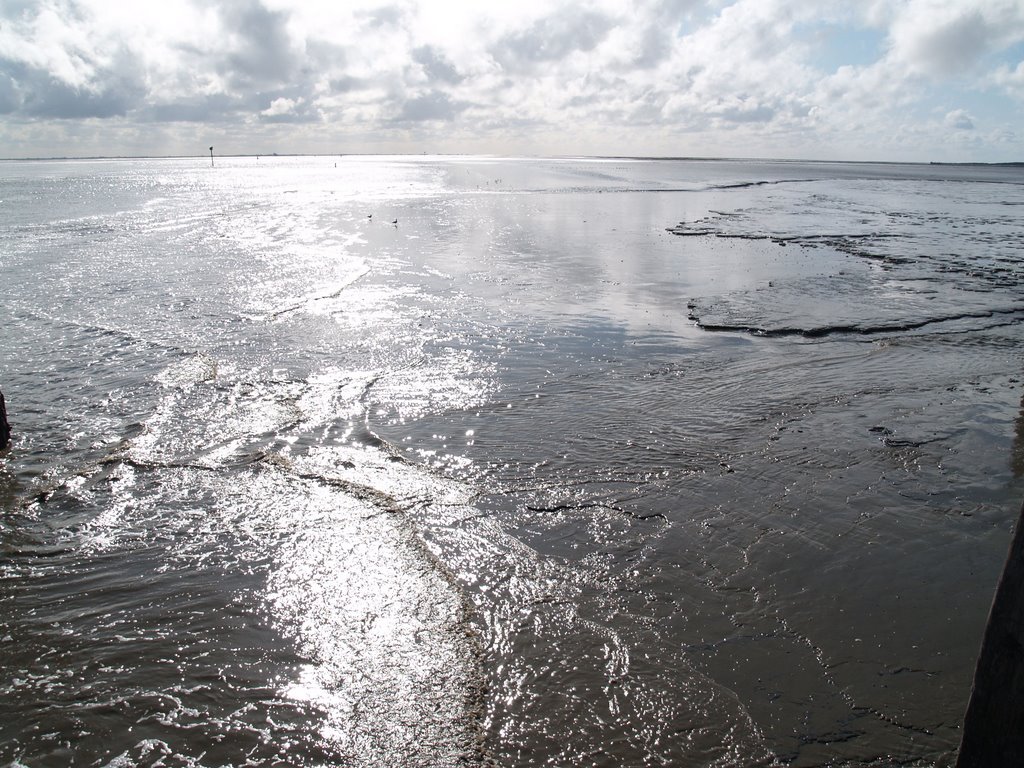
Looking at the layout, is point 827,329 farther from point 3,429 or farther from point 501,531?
point 3,429

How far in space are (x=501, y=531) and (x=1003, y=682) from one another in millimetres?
3667

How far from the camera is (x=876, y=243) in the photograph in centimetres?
2311

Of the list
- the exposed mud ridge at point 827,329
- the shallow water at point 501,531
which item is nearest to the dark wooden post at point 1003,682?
the shallow water at point 501,531

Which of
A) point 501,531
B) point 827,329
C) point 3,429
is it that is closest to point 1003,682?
point 501,531

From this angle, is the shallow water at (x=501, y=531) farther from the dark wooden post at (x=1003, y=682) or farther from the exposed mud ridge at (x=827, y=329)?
the dark wooden post at (x=1003, y=682)

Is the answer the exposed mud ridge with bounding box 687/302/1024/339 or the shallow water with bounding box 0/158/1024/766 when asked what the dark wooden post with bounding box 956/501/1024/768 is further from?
the exposed mud ridge with bounding box 687/302/1024/339

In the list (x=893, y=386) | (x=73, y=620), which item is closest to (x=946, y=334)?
(x=893, y=386)

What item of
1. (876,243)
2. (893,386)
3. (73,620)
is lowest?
(73,620)

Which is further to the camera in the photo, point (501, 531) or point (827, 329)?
point (827, 329)

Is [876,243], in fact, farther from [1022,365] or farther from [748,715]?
[748,715]

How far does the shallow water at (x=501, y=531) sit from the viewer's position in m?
3.65

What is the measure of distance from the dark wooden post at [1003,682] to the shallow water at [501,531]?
4.02 feet

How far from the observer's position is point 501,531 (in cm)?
544

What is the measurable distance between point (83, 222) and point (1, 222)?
353 centimetres
